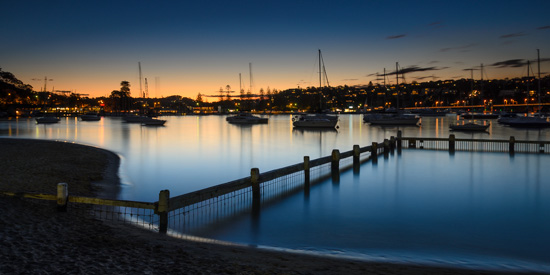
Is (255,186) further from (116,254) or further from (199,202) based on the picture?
(116,254)

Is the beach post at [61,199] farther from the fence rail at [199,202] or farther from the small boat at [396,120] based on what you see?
the small boat at [396,120]

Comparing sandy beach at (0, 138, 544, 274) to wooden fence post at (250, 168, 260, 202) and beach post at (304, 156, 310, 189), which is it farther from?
beach post at (304, 156, 310, 189)

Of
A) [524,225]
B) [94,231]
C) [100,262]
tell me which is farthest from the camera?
[524,225]

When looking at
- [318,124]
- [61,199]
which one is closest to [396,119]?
[318,124]

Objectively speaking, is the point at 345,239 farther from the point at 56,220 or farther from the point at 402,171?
the point at 402,171

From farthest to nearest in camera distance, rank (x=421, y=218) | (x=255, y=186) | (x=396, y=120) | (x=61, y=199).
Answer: (x=396, y=120) → (x=255, y=186) → (x=421, y=218) → (x=61, y=199)

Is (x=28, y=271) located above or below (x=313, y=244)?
above

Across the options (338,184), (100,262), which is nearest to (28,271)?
(100,262)

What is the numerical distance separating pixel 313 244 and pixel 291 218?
2.78m

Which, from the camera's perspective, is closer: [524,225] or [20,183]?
[524,225]

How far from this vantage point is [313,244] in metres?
10.4

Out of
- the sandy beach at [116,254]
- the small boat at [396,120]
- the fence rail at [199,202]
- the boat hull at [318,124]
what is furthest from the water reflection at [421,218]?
the small boat at [396,120]

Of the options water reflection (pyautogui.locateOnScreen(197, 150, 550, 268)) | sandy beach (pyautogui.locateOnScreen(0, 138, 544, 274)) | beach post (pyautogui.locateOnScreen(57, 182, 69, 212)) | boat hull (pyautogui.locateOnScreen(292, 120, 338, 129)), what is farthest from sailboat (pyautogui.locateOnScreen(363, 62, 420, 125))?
beach post (pyautogui.locateOnScreen(57, 182, 69, 212))

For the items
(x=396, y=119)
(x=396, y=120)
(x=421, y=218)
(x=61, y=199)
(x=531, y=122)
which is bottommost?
(x=421, y=218)
